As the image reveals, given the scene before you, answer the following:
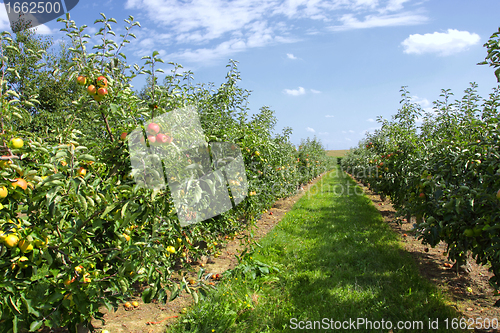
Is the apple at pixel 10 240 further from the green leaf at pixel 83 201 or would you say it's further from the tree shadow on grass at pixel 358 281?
the tree shadow on grass at pixel 358 281

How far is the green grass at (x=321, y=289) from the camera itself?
2.82 m

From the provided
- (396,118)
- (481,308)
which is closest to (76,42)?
(481,308)

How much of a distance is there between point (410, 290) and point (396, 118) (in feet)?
16.4

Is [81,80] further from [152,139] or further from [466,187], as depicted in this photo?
[466,187]

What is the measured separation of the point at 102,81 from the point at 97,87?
62 millimetres

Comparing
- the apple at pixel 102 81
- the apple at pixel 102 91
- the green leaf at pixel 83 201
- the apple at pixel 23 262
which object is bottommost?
the apple at pixel 23 262

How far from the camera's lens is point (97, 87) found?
197cm

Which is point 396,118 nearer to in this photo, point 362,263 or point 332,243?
point 332,243

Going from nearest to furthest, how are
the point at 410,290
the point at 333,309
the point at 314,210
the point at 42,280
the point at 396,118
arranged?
the point at 42,280, the point at 333,309, the point at 410,290, the point at 396,118, the point at 314,210

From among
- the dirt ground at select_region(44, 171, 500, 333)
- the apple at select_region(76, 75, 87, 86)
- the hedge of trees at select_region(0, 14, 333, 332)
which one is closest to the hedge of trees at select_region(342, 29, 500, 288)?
the dirt ground at select_region(44, 171, 500, 333)

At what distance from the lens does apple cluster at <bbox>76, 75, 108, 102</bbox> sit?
1.92 meters

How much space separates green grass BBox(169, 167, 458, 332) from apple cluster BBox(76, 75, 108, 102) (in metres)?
2.12

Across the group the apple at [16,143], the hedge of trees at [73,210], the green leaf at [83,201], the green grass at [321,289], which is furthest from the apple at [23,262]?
the green grass at [321,289]

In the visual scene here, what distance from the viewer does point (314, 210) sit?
827 cm
